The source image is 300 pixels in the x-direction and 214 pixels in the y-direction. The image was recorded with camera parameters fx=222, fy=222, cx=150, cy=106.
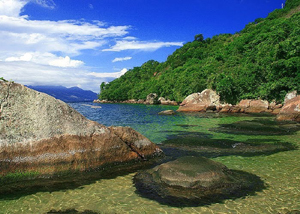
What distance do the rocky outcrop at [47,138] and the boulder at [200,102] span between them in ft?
135

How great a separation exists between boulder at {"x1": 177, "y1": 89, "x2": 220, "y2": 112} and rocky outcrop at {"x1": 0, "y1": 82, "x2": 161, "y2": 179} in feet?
135

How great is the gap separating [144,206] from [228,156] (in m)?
7.06

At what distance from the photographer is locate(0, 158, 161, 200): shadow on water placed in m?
7.51

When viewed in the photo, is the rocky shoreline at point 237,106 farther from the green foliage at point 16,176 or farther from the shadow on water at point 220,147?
the green foliage at point 16,176

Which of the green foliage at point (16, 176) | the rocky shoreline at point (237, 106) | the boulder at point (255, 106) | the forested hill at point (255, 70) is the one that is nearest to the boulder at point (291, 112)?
the rocky shoreline at point (237, 106)

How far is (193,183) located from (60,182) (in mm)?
4888

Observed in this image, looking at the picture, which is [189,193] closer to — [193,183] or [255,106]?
[193,183]

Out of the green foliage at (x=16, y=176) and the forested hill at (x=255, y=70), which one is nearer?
the green foliage at (x=16, y=176)

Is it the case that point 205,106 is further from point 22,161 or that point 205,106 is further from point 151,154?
point 22,161

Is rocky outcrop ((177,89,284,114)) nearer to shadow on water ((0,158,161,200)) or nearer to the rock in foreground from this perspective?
the rock in foreground

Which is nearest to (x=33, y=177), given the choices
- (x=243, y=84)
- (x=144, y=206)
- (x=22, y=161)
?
(x=22, y=161)

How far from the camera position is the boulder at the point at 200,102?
50.0m

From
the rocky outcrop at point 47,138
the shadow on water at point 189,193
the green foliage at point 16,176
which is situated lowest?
the shadow on water at point 189,193

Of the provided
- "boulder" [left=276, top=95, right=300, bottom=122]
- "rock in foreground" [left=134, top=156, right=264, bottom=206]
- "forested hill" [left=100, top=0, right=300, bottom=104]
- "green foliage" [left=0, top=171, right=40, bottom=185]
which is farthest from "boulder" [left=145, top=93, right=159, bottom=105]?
"green foliage" [left=0, top=171, right=40, bottom=185]
